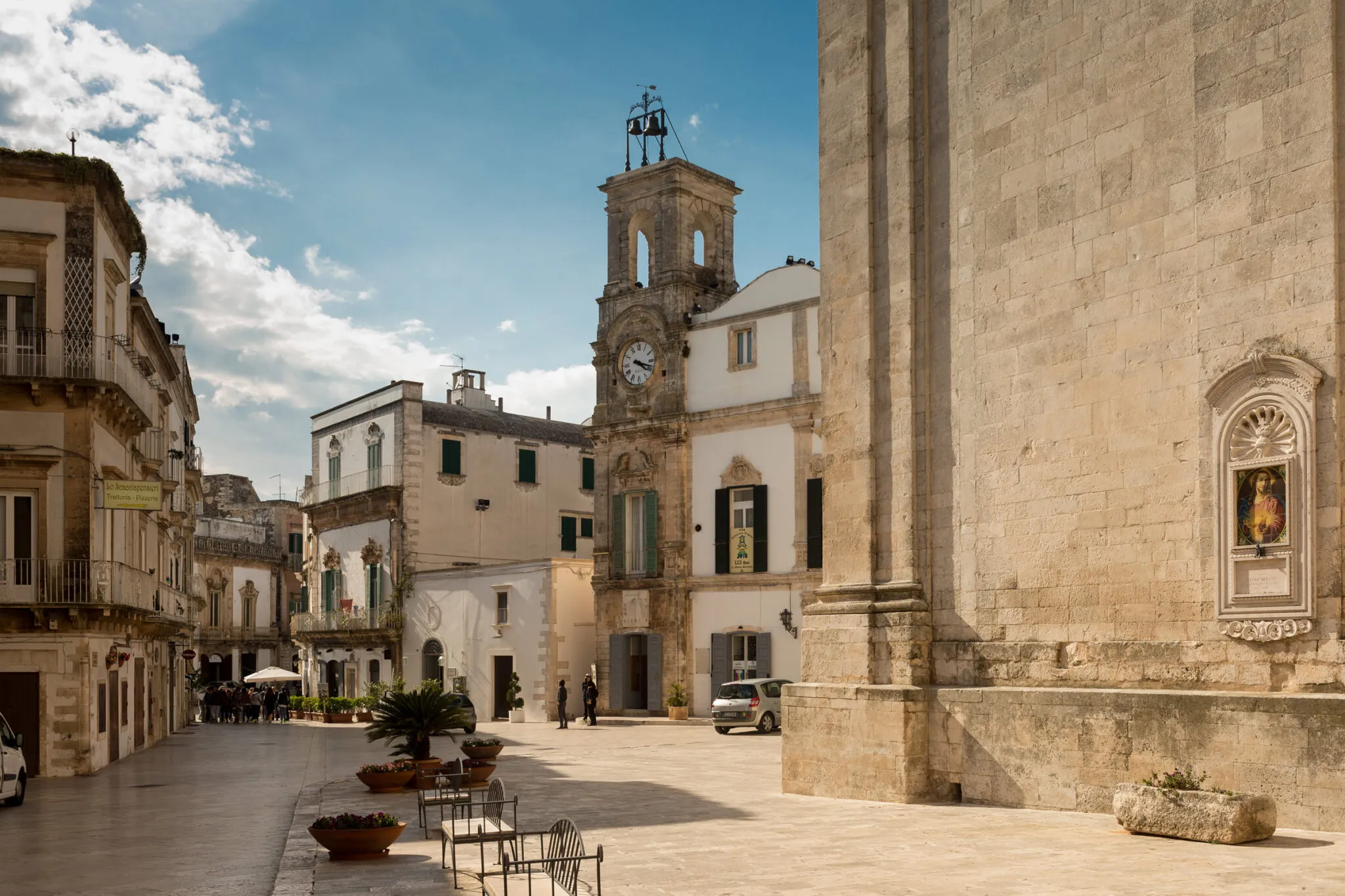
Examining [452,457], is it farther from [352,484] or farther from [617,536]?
[617,536]

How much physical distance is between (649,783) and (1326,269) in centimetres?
1091

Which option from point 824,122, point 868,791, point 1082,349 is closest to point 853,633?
point 868,791

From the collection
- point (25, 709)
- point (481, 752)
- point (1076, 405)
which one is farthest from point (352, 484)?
point (1076, 405)

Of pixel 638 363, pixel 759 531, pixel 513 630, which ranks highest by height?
pixel 638 363

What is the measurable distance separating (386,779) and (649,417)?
70.8 ft

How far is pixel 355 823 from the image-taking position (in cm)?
1161

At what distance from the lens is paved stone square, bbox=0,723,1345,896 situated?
32.3ft

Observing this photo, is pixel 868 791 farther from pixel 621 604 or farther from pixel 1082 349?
pixel 621 604

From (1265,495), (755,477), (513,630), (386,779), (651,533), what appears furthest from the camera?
(513,630)

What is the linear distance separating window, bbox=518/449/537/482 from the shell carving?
36323mm

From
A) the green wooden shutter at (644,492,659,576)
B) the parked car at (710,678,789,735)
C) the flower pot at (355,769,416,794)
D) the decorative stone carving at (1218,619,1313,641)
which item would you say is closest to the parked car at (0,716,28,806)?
the flower pot at (355,769,416,794)

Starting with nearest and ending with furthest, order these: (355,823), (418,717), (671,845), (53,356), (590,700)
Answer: (355,823) → (671,845) → (418,717) → (53,356) → (590,700)

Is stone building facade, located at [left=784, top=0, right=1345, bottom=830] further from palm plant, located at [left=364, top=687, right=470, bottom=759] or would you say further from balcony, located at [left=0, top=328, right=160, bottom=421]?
balcony, located at [left=0, top=328, right=160, bottom=421]

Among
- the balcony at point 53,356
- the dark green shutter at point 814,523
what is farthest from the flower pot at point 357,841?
the dark green shutter at point 814,523
